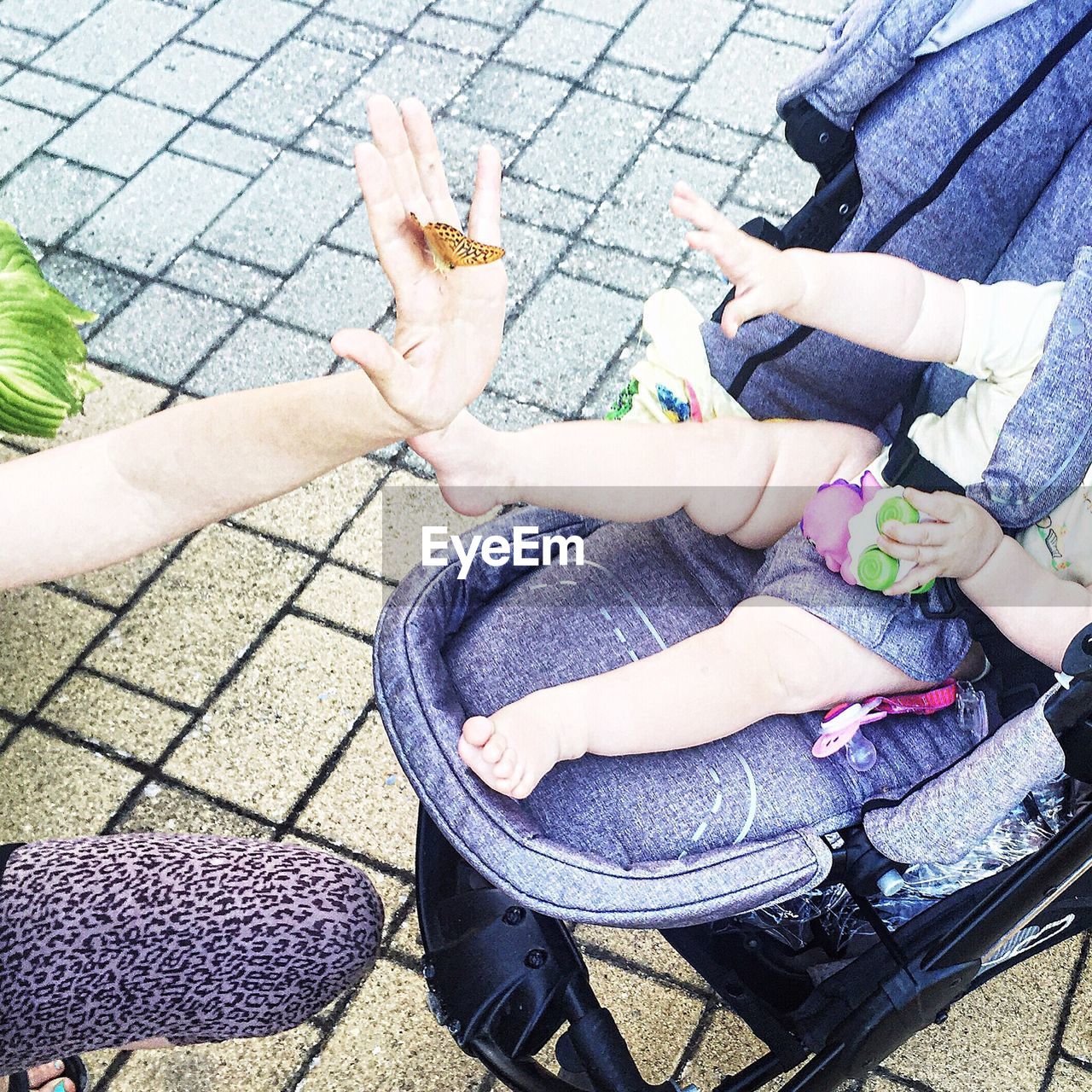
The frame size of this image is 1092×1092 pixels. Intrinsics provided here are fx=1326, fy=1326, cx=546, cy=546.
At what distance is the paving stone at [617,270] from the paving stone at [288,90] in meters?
0.74

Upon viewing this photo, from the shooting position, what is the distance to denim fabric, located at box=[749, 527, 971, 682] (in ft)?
4.90

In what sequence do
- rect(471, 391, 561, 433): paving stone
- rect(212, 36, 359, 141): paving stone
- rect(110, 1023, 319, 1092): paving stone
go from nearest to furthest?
rect(110, 1023, 319, 1092): paving stone
rect(471, 391, 561, 433): paving stone
rect(212, 36, 359, 141): paving stone

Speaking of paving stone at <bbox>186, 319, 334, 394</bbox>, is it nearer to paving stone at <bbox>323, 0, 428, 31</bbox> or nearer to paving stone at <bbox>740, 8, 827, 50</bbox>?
paving stone at <bbox>323, 0, 428, 31</bbox>

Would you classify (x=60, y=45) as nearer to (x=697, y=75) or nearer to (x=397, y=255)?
(x=697, y=75)

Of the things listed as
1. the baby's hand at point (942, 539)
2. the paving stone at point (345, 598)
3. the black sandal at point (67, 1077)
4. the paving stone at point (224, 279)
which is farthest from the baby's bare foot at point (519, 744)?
the paving stone at point (224, 279)

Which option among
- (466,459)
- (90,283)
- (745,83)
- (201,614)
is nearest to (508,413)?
(201,614)

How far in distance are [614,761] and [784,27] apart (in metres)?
2.38

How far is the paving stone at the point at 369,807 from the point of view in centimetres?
204

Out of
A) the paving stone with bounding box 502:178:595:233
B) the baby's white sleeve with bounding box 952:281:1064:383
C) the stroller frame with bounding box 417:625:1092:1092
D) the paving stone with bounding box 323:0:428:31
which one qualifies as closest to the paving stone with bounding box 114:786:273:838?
the stroller frame with bounding box 417:625:1092:1092

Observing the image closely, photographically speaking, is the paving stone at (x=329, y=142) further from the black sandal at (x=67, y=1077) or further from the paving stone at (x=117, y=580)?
the black sandal at (x=67, y=1077)

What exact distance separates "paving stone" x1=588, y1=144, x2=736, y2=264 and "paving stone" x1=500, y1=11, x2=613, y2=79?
358 mm

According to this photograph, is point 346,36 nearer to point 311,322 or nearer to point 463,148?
point 463,148

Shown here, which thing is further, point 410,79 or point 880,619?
point 410,79

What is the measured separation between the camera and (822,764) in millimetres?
1498
